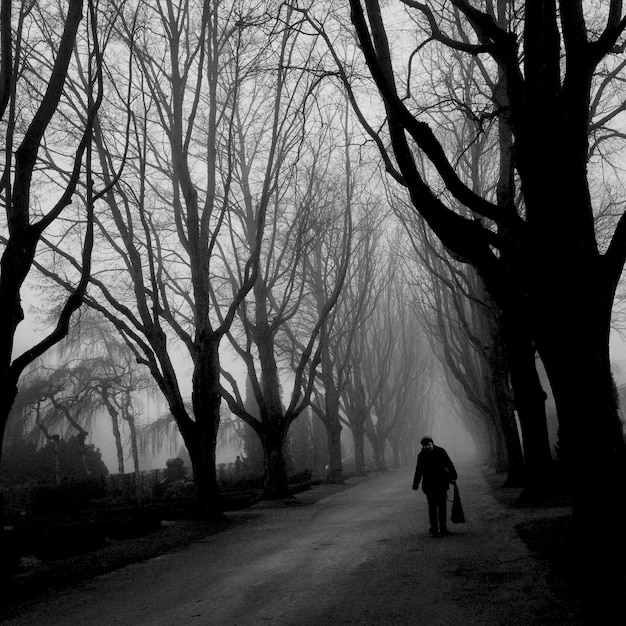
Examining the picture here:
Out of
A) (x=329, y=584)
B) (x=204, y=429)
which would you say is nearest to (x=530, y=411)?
(x=204, y=429)

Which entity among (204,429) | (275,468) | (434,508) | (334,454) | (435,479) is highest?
(204,429)

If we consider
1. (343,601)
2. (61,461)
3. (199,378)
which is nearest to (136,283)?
(199,378)

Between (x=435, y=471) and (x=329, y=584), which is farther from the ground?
(x=435, y=471)

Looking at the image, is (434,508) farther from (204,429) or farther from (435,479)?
(204,429)

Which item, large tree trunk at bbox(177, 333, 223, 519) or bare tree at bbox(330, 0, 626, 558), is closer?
bare tree at bbox(330, 0, 626, 558)

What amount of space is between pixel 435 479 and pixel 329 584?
10.9 ft

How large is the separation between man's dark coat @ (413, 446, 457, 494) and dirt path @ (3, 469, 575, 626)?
62 centimetres

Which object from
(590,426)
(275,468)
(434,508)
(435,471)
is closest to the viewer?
(590,426)

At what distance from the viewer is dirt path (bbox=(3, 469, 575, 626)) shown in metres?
4.45

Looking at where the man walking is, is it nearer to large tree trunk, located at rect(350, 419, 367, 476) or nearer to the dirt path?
the dirt path

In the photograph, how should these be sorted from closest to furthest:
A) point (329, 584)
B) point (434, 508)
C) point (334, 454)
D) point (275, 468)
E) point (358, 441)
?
point (329, 584), point (434, 508), point (275, 468), point (334, 454), point (358, 441)

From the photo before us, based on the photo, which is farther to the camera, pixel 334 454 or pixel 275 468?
pixel 334 454

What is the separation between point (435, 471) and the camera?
8.66 meters

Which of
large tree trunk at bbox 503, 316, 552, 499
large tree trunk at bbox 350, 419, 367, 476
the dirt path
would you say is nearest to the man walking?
the dirt path
